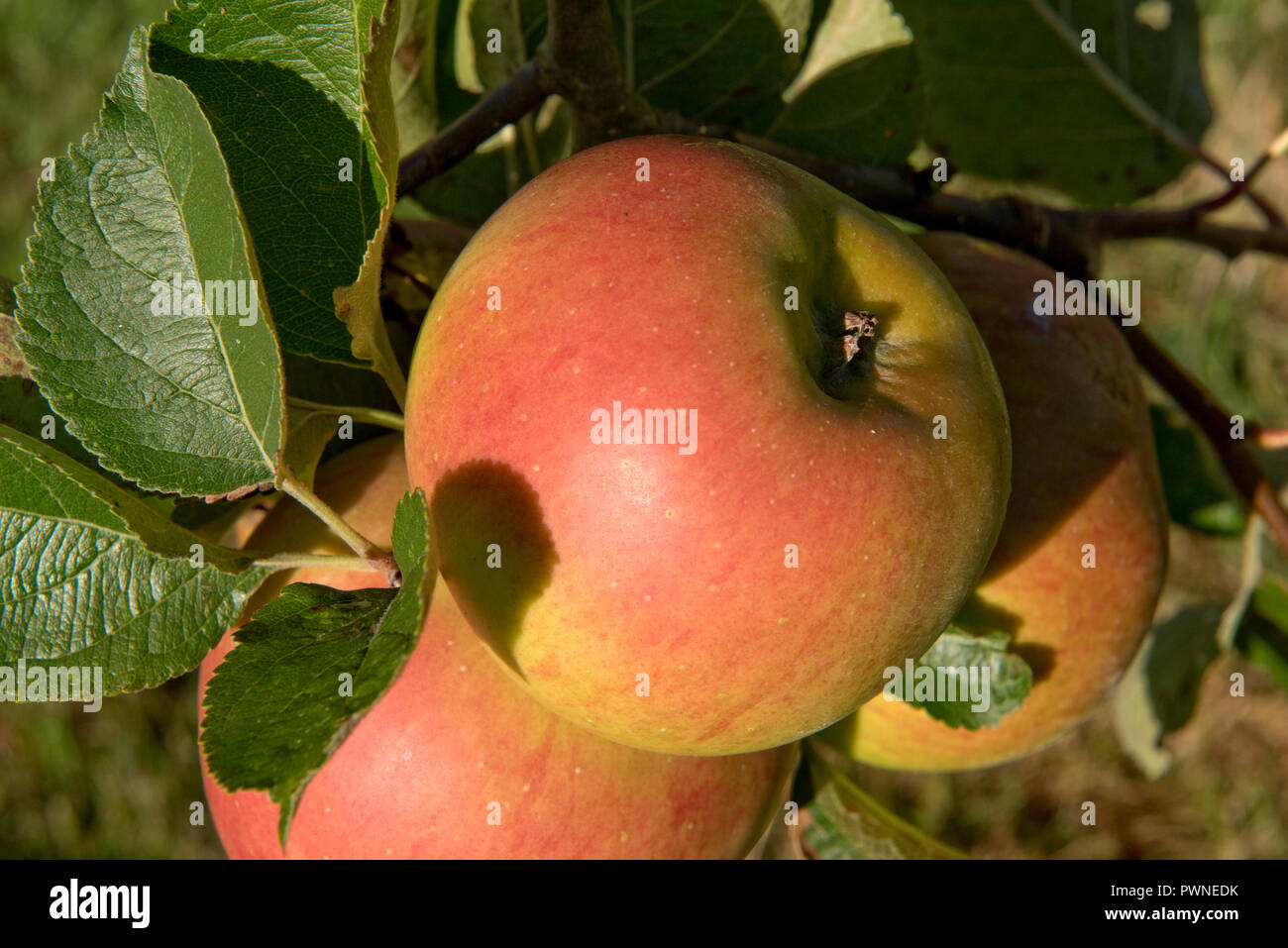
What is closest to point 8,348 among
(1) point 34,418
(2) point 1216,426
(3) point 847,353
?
(1) point 34,418

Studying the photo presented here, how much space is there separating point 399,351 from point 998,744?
0.52 meters

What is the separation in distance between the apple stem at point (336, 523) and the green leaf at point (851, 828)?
42cm

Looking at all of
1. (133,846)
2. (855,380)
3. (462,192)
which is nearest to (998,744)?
(855,380)

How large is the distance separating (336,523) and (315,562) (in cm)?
2

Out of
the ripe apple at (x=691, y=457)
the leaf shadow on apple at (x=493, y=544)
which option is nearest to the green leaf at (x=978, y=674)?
the ripe apple at (x=691, y=457)

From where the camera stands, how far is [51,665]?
1.93ft

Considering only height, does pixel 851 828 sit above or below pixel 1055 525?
below

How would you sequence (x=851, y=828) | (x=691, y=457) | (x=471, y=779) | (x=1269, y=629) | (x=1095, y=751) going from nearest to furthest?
1. (x=691, y=457)
2. (x=471, y=779)
3. (x=851, y=828)
4. (x=1269, y=629)
5. (x=1095, y=751)

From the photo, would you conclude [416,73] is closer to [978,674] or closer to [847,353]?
[847,353]

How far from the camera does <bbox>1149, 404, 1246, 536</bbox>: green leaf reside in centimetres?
111

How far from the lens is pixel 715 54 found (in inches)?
31.6

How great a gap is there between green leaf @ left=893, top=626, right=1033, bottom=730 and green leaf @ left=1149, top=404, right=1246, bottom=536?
500 mm

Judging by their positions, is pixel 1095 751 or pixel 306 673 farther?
pixel 1095 751

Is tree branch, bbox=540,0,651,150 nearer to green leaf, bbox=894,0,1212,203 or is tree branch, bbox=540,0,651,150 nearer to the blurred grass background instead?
green leaf, bbox=894,0,1212,203
